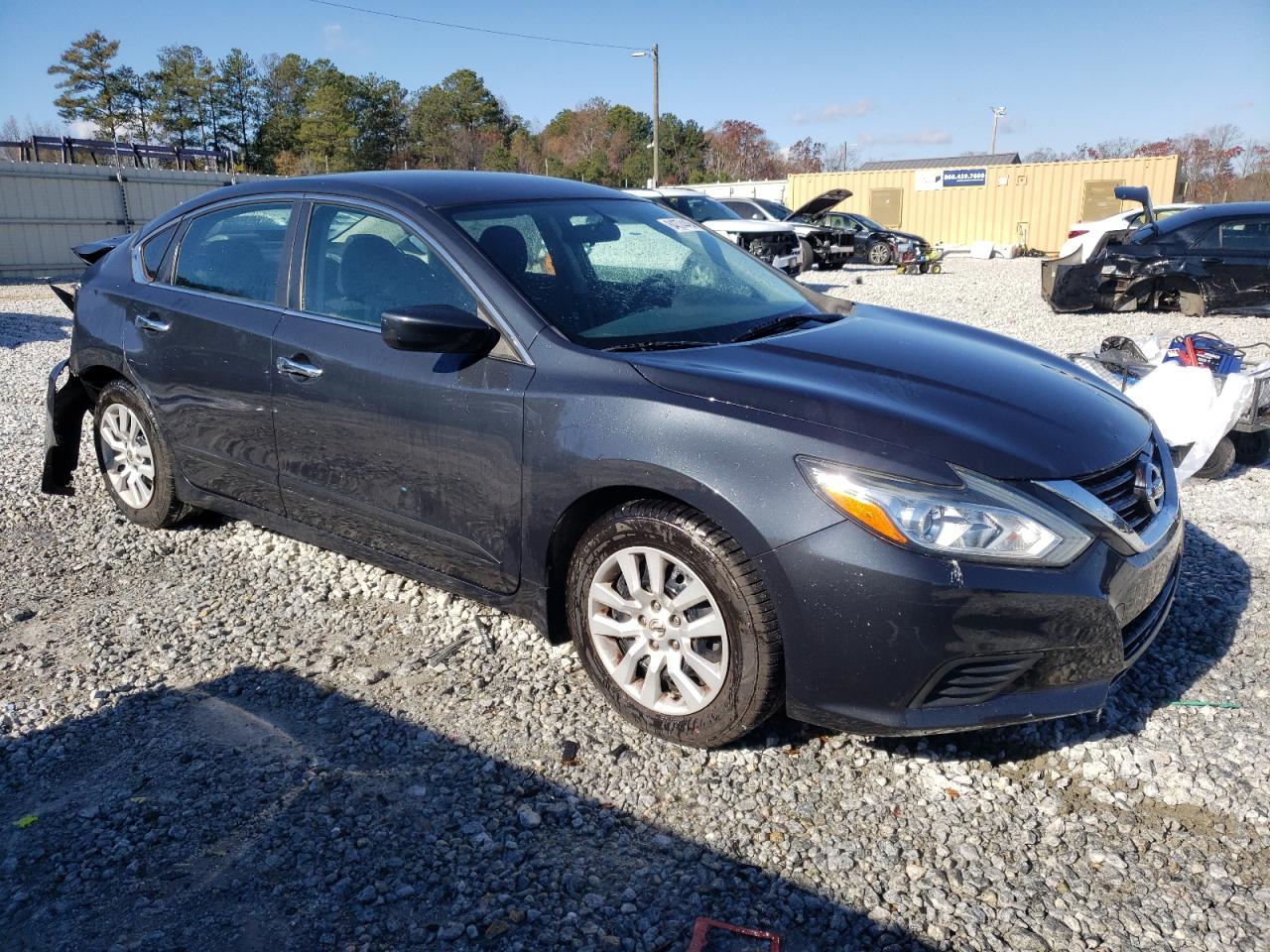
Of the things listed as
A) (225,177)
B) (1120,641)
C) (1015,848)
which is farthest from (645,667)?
(225,177)

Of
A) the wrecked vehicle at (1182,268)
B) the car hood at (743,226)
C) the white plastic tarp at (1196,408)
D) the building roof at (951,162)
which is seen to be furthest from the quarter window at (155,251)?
the building roof at (951,162)

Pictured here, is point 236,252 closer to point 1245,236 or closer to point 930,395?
point 930,395

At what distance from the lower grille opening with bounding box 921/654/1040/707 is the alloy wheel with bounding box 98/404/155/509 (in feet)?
12.3

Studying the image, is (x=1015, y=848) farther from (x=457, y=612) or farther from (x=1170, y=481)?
(x=457, y=612)

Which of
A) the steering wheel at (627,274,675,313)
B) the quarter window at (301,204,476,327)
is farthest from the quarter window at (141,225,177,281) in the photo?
the steering wheel at (627,274,675,313)

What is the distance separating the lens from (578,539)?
3137mm

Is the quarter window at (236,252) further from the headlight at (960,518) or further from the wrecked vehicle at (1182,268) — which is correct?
the wrecked vehicle at (1182,268)

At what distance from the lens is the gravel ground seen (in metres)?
2.29

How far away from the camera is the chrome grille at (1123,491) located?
276cm

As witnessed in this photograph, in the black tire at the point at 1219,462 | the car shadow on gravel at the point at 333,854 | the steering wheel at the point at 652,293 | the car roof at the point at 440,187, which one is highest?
the car roof at the point at 440,187

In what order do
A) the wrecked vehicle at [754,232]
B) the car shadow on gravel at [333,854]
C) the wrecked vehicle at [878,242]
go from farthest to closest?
1. the wrecked vehicle at [878,242]
2. the wrecked vehicle at [754,232]
3. the car shadow on gravel at [333,854]

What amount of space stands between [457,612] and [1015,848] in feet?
7.34

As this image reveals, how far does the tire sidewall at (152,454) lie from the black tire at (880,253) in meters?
23.7

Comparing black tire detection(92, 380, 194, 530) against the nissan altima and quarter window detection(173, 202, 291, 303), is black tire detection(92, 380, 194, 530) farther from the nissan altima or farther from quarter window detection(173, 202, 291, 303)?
quarter window detection(173, 202, 291, 303)
